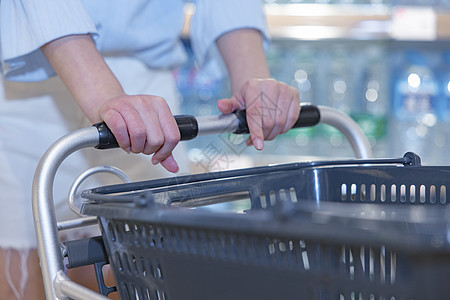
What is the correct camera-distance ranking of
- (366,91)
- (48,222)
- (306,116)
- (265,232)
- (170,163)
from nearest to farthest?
(265,232) → (48,222) → (170,163) → (306,116) → (366,91)

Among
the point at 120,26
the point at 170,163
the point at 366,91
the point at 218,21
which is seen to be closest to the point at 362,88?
the point at 366,91

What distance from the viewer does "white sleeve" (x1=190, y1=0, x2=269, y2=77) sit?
95 cm

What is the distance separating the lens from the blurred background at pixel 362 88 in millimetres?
2070

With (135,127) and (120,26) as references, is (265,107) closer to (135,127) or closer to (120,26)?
(135,127)

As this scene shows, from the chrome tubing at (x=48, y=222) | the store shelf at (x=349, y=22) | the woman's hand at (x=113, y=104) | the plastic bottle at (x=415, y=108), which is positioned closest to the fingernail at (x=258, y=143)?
the woman's hand at (x=113, y=104)

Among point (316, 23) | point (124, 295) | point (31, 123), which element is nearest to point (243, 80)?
point (31, 123)

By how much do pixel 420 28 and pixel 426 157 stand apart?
0.59m

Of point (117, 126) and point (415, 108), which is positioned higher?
point (117, 126)

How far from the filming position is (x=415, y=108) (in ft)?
6.78

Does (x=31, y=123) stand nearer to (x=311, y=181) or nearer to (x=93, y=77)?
(x=93, y=77)

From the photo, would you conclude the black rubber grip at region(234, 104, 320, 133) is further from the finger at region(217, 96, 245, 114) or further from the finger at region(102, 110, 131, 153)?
the finger at region(102, 110, 131, 153)

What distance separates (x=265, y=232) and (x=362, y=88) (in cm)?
192

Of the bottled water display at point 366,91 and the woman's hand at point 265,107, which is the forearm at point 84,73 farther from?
the bottled water display at point 366,91

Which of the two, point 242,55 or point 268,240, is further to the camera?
point 242,55
